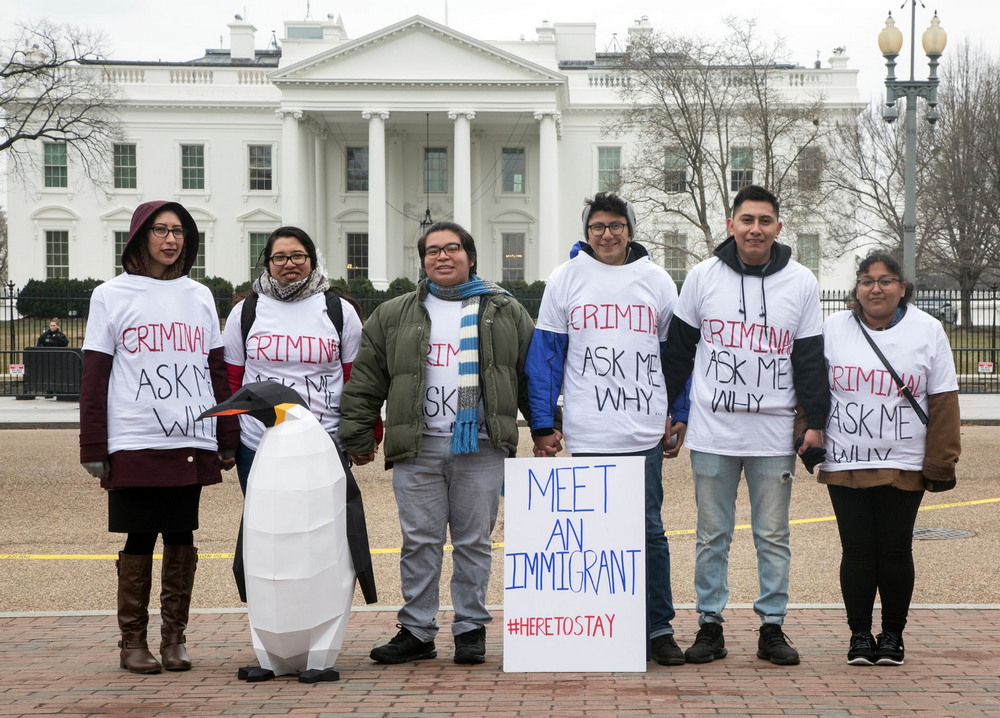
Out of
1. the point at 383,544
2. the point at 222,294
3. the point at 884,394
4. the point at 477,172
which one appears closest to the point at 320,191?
the point at 477,172

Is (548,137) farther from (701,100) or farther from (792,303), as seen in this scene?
(792,303)

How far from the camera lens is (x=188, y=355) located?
5383 millimetres

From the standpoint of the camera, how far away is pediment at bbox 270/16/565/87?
52375 millimetres

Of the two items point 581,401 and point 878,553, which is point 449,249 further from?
point 878,553

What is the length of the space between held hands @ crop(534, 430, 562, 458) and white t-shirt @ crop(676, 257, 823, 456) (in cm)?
64

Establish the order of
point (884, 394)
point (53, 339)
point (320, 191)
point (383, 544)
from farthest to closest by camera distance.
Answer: point (320, 191), point (53, 339), point (383, 544), point (884, 394)

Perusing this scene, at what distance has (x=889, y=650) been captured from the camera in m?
5.17

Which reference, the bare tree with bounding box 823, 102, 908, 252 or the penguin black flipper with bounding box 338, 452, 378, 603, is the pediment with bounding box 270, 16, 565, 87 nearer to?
the bare tree with bounding box 823, 102, 908, 252

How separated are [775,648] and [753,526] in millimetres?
557

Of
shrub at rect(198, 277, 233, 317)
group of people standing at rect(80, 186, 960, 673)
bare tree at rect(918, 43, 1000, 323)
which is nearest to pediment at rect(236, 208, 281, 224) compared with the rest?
shrub at rect(198, 277, 233, 317)

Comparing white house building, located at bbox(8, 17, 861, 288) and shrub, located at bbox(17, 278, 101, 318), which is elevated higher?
white house building, located at bbox(8, 17, 861, 288)

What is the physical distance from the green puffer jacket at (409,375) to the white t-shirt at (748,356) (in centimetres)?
84

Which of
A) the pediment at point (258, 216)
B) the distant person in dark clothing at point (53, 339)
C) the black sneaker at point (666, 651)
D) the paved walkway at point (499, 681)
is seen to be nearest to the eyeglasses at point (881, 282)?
the paved walkway at point (499, 681)

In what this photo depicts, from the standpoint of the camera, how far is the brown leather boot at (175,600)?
5254 millimetres
